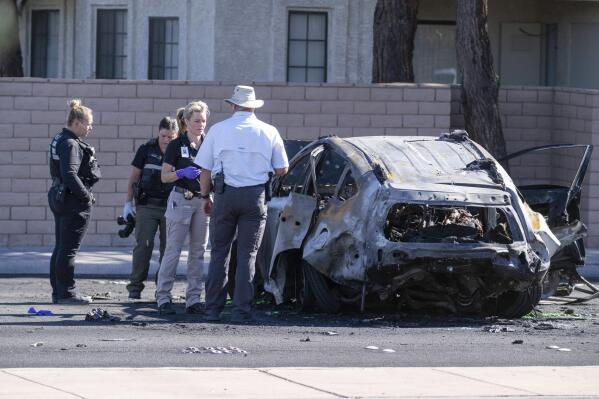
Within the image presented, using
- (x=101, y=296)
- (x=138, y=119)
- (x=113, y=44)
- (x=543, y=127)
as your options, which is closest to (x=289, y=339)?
(x=101, y=296)

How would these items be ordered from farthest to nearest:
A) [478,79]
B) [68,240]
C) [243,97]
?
[478,79] < [68,240] < [243,97]

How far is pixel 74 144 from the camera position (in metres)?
12.0

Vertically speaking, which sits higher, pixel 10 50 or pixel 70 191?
pixel 10 50

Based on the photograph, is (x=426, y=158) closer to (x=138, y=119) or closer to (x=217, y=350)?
(x=217, y=350)

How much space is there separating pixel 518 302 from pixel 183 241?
299 centimetres

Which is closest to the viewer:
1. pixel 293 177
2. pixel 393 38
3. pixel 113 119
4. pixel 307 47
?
pixel 293 177

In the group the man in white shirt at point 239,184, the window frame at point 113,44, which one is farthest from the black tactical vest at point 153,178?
the window frame at point 113,44

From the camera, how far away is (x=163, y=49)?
22.6 m

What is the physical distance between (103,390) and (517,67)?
704 inches

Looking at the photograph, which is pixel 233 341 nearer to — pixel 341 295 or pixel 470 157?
pixel 341 295

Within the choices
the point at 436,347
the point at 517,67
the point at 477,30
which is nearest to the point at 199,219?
the point at 436,347

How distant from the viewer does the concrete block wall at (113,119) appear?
56.6ft

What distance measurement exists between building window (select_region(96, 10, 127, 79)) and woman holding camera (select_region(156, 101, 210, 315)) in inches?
457

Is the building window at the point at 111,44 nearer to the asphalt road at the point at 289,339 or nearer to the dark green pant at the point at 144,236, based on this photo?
the dark green pant at the point at 144,236
